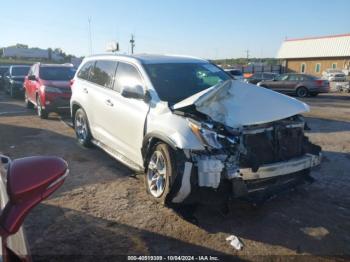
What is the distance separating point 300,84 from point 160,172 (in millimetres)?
19581

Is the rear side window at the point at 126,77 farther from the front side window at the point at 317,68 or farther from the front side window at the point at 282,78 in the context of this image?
the front side window at the point at 317,68

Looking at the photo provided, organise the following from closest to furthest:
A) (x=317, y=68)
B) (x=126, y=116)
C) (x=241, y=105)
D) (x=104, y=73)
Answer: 1. (x=241, y=105)
2. (x=126, y=116)
3. (x=104, y=73)
4. (x=317, y=68)

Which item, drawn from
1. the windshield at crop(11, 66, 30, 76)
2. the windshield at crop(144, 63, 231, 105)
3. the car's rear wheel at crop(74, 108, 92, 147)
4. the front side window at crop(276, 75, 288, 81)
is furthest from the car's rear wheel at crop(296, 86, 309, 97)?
the car's rear wheel at crop(74, 108, 92, 147)

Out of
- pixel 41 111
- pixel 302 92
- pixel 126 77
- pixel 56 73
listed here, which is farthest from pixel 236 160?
pixel 302 92

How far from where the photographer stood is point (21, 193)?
149cm

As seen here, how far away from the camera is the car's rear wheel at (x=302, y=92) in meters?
21.9

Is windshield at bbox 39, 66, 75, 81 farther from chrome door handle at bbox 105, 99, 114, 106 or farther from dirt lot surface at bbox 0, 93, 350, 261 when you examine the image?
Result: chrome door handle at bbox 105, 99, 114, 106

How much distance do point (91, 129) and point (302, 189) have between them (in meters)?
3.93

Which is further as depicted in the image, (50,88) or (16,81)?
(16,81)

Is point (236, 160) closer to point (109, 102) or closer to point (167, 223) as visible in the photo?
point (167, 223)

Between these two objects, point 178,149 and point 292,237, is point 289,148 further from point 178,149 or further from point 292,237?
point 178,149

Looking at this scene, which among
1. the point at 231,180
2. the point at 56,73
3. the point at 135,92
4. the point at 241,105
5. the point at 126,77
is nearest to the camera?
the point at 231,180

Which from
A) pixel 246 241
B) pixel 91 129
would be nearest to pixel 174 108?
pixel 246 241

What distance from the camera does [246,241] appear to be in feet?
12.3
